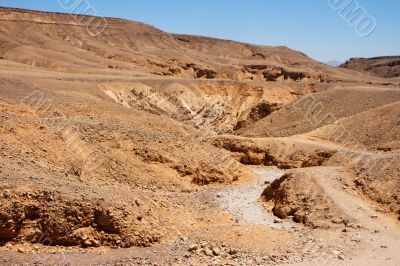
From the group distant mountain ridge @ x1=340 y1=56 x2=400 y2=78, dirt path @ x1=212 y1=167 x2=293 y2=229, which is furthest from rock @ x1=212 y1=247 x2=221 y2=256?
distant mountain ridge @ x1=340 y1=56 x2=400 y2=78

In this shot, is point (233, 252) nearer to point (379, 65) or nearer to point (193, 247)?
point (193, 247)

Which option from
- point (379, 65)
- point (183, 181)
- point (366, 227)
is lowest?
point (366, 227)

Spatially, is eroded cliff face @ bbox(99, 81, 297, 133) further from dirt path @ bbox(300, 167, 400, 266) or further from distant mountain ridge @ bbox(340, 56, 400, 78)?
distant mountain ridge @ bbox(340, 56, 400, 78)

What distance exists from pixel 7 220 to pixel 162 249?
15.5 ft

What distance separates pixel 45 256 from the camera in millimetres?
13875

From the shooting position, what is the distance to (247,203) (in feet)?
71.7

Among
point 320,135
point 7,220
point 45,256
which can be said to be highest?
point 320,135

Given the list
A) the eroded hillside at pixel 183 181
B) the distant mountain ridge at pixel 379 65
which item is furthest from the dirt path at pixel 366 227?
the distant mountain ridge at pixel 379 65

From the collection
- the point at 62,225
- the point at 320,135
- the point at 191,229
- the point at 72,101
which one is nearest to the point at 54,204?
→ the point at 62,225

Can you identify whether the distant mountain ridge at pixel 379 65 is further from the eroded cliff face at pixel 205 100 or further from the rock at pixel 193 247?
the rock at pixel 193 247

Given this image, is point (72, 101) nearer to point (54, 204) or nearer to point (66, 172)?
point (66, 172)

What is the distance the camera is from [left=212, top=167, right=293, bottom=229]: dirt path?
1938cm

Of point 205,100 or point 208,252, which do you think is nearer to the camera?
point 208,252

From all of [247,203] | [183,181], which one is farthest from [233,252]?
[183,181]
